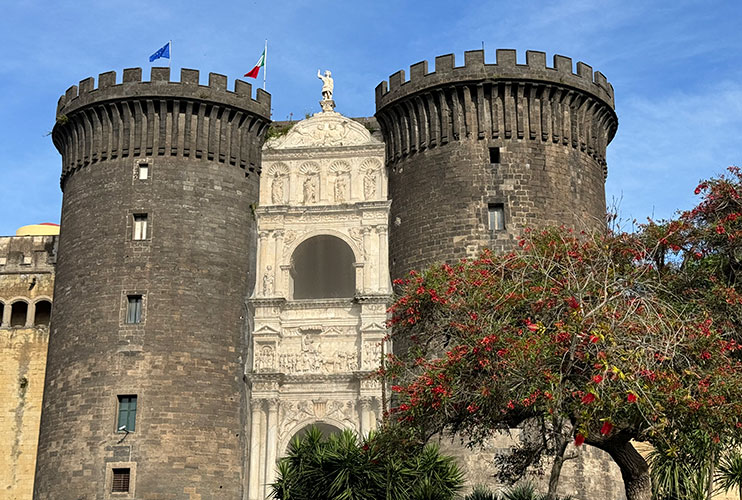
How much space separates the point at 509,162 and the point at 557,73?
320cm

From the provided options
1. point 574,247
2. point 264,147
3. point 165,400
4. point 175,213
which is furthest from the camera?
point 264,147

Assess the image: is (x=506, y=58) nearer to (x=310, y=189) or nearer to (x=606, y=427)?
(x=310, y=189)

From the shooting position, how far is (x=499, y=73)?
103 ft

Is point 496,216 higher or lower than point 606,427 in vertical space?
higher

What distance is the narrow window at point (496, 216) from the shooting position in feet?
100

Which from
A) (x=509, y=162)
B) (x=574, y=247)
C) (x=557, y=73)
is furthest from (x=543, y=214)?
(x=574, y=247)

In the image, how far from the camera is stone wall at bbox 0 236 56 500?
1266 inches

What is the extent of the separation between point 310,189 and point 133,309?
6595mm

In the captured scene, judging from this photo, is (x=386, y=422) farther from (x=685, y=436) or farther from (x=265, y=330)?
(x=265, y=330)

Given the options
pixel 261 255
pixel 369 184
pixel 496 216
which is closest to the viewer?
pixel 496 216

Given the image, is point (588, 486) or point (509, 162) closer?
point (588, 486)

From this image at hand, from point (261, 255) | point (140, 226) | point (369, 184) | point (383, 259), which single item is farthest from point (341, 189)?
point (140, 226)

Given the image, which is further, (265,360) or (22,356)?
(22,356)

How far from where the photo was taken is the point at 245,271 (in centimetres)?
3216
